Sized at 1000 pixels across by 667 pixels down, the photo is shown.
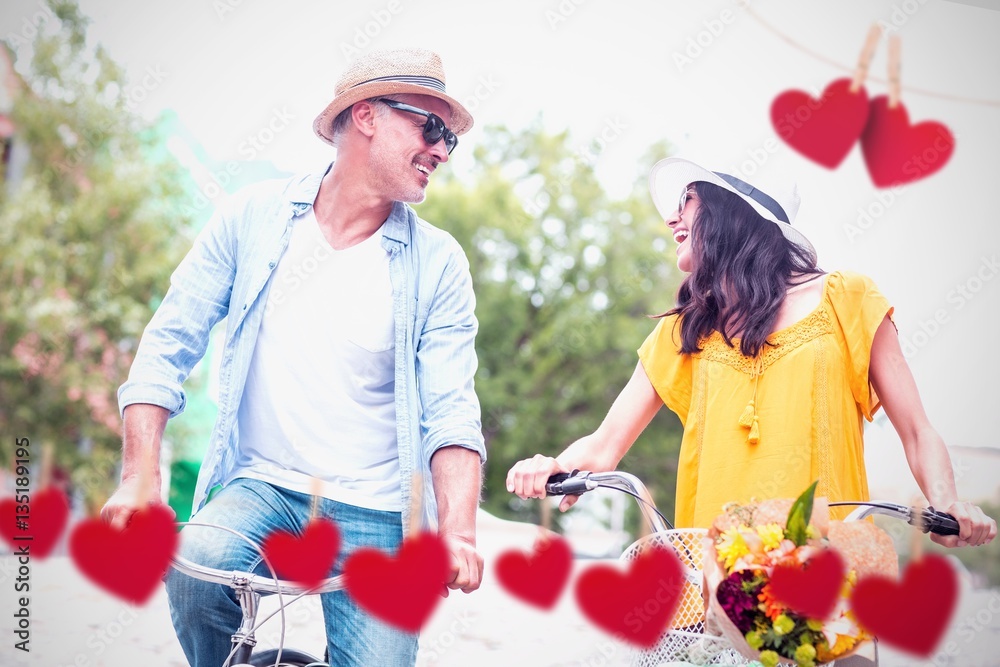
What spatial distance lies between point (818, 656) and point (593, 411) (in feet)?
42.4

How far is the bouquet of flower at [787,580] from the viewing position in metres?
1.66

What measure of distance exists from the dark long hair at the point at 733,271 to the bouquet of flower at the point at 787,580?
2.86 ft

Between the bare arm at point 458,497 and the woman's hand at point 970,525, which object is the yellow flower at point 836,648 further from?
the bare arm at point 458,497

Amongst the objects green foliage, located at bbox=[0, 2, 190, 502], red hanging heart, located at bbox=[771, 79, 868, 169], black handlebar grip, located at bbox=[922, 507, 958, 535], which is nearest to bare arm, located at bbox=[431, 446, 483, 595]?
black handlebar grip, located at bbox=[922, 507, 958, 535]

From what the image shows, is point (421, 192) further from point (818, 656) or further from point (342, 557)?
point (818, 656)

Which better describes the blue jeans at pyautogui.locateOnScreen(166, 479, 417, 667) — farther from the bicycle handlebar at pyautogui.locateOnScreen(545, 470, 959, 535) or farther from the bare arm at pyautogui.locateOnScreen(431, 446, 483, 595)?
the bicycle handlebar at pyautogui.locateOnScreen(545, 470, 959, 535)

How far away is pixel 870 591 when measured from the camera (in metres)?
1.64

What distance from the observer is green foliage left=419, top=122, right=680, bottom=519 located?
14.2m

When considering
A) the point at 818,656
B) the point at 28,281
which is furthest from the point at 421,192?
the point at 28,281

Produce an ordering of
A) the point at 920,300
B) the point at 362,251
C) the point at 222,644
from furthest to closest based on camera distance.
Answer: the point at 920,300, the point at 362,251, the point at 222,644

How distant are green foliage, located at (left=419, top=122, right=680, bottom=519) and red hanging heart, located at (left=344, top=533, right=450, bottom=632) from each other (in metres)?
11.7

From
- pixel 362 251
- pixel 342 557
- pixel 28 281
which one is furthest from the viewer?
pixel 28 281

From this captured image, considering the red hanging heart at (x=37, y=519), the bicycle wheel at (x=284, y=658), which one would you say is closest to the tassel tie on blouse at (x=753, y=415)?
the bicycle wheel at (x=284, y=658)

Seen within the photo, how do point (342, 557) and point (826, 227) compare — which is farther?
point (826, 227)
